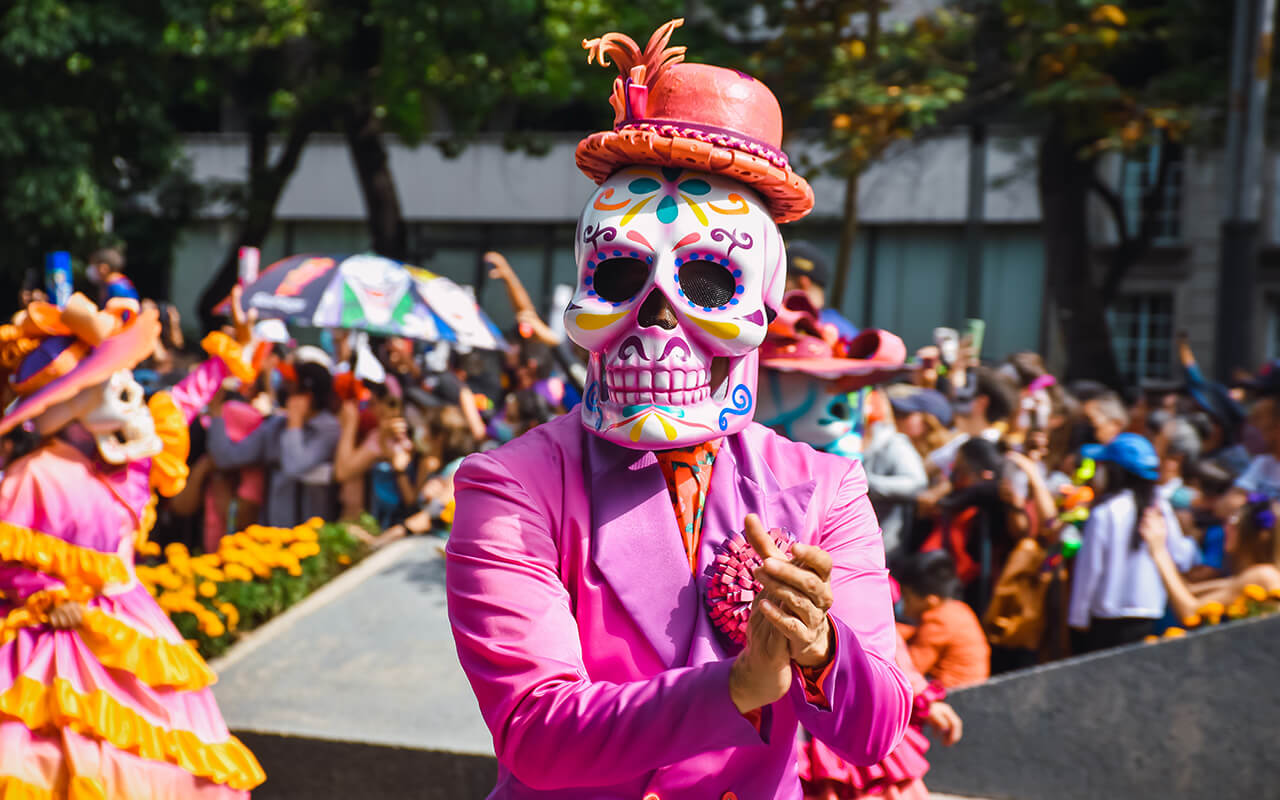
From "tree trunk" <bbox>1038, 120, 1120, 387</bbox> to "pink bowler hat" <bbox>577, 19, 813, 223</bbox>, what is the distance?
43.0 feet

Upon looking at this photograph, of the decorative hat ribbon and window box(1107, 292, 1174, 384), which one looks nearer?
the decorative hat ribbon

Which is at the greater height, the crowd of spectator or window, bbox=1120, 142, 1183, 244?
window, bbox=1120, 142, 1183, 244

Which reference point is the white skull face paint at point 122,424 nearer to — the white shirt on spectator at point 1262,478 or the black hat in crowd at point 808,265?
the black hat in crowd at point 808,265

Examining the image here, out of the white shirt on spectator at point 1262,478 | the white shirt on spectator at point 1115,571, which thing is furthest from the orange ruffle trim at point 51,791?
the white shirt on spectator at point 1262,478

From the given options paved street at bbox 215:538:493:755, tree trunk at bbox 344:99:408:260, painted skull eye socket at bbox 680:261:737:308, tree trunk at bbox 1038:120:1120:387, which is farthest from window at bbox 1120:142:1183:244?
painted skull eye socket at bbox 680:261:737:308

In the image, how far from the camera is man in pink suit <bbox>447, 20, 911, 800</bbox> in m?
2.02

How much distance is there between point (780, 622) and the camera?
74.4 inches

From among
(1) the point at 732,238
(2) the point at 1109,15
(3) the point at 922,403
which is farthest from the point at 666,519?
(2) the point at 1109,15

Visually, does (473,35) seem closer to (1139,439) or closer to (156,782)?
(1139,439)

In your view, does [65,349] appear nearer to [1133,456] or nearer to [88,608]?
[88,608]

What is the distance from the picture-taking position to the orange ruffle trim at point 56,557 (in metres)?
4.49

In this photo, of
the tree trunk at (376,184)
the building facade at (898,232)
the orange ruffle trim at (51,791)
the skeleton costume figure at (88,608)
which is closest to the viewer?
the orange ruffle trim at (51,791)

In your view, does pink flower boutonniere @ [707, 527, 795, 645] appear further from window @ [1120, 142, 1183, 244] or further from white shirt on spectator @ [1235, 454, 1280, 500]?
window @ [1120, 142, 1183, 244]

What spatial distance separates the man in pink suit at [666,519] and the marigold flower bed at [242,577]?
4.78 metres
